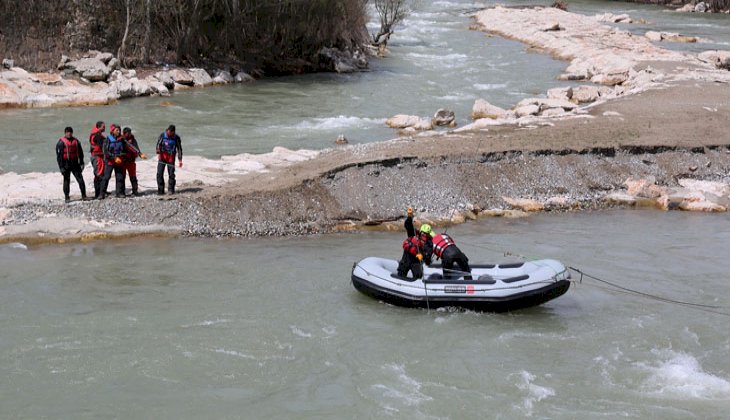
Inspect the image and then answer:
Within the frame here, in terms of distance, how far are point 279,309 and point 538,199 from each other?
808cm

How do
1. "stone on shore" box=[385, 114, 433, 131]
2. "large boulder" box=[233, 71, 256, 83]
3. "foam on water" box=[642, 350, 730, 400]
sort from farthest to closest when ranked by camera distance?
"large boulder" box=[233, 71, 256, 83] → "stone on shore" box=[385, 114, 433, 131] → "foam on water" box=[642, 350, 730, 400]

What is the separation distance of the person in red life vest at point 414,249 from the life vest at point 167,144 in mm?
6075

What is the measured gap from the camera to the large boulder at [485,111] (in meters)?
27.4

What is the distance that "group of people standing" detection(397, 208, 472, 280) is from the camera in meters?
13.1

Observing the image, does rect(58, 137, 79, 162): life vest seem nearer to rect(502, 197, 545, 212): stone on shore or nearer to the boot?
the boot

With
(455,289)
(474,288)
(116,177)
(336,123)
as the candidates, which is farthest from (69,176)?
(336,123)

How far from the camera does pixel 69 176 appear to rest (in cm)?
1675

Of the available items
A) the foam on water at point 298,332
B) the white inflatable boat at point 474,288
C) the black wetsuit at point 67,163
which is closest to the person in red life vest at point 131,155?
the black wetsuit at point 67,163

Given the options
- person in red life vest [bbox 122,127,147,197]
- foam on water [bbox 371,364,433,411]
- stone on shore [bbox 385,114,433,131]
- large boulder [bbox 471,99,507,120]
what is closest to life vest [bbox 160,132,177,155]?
person in red life vest [bbox 122,127,147,197]

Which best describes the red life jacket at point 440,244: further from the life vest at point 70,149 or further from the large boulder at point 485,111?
the large boulder at point 485,111

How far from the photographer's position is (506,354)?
11852 millimetres

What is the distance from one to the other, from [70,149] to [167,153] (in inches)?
72.8

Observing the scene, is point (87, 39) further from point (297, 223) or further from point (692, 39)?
point (692, 39)

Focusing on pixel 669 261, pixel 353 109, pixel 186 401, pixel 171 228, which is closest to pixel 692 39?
pixel 353 109
